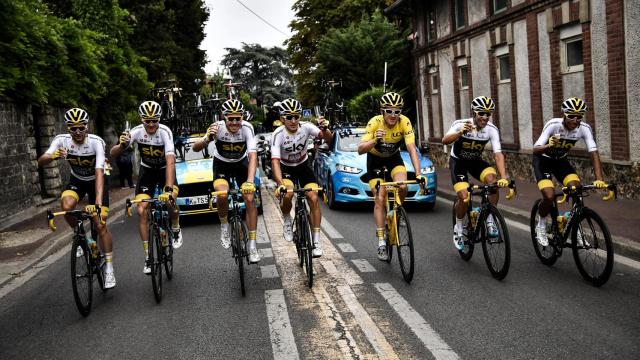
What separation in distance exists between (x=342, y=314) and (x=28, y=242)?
7614 mm

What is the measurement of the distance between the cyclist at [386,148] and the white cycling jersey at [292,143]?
68cm

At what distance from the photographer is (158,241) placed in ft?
23.2

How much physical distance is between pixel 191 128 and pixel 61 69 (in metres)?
7.70

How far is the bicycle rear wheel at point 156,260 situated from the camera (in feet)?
21.7

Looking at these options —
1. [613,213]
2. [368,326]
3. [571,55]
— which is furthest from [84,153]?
[571,55]

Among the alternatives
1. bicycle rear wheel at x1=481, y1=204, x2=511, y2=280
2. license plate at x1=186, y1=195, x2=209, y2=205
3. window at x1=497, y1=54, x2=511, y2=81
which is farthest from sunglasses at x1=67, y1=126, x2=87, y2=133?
window at x1=497, y1=54, x2=511, y2=81

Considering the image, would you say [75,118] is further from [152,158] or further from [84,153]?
[152,158]

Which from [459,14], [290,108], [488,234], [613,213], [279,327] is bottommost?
[613,213]

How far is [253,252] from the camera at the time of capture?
7.45m

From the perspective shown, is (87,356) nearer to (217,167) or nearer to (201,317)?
(201,317)

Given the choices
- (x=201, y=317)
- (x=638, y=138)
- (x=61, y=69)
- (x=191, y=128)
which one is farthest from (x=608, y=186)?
(x=191, y=128)

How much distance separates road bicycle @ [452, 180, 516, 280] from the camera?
270 inches

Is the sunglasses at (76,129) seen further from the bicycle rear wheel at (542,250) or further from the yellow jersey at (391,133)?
the bicycle rear wheel at (542,250)

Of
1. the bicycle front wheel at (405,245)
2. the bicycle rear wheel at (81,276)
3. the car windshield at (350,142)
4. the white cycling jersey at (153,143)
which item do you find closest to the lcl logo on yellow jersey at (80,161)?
the white cycling jersey at (153,143)
